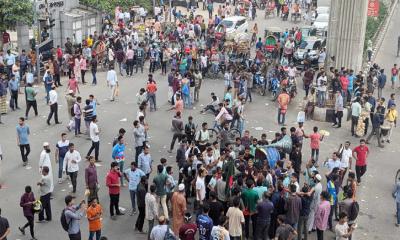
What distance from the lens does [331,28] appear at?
27.3 meters

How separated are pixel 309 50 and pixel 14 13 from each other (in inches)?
573

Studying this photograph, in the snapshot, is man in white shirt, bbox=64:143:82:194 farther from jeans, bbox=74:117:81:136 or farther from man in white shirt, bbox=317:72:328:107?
man in white shirt, bbox=317:72:328:107

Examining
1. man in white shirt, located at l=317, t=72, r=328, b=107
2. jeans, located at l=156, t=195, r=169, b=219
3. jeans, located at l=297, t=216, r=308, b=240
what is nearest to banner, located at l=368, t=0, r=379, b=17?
man in white shirt, located at l=317, t=72, r=328, b=107

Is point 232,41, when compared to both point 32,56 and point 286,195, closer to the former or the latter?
point 32,56

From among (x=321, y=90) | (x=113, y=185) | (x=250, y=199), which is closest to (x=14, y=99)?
(x=113, y=185)

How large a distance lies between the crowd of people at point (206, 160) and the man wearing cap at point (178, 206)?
0.02m

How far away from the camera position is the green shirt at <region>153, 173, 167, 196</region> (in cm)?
1480

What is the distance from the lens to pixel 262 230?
46.9 ft

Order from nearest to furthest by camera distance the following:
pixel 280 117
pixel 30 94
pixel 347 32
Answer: pixel 30 94, pixel 280 117, pixel 347 32

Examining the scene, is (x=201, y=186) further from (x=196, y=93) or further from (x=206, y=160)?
(x=196, y=93)

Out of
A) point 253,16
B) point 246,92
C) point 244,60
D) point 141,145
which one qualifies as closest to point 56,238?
point 141,145

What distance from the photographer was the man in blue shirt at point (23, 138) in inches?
712

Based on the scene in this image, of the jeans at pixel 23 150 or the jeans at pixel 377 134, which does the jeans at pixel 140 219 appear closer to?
the jeans at pixel 23 150

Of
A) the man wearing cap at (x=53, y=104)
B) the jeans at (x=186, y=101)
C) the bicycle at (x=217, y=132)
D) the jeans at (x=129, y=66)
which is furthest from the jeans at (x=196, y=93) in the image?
the man wearing cap at (x=53, y=104)
